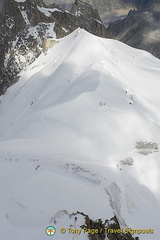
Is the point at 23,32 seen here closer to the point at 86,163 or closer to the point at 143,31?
the point at 86,163

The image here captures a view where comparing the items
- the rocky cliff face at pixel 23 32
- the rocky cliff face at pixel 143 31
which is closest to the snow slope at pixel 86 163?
the rocky cliff face at pixel 23 32

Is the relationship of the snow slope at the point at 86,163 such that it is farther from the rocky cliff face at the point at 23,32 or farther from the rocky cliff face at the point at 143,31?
the rocky cliff face at the point at 143,31

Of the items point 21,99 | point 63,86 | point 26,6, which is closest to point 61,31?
point 26,6

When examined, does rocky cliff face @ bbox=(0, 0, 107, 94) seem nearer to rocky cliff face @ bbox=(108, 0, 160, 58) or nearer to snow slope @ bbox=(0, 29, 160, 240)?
snow slope @ bbox=(0, 29, 160, 240)

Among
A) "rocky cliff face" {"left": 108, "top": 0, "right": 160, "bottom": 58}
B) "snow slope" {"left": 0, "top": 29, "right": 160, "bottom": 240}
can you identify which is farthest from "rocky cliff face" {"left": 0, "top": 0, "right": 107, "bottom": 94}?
"rocky cliff face" {"left": 108, "top": 0, "right": 160, "bottom": 58}

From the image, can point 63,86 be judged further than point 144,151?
Yes

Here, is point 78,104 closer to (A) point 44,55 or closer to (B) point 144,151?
(B) point 144,151
